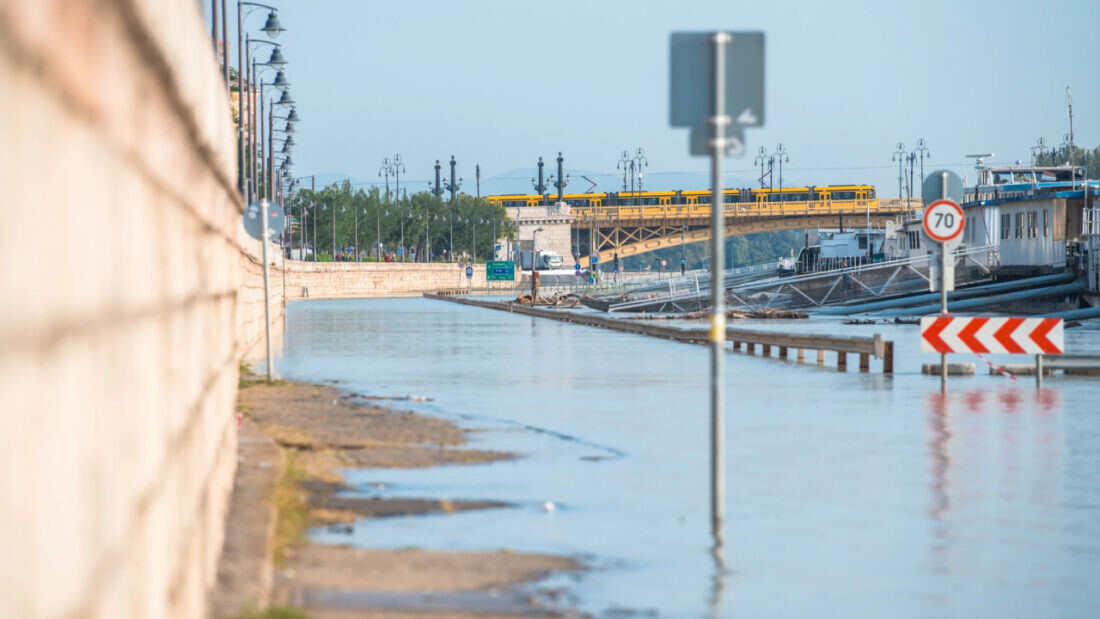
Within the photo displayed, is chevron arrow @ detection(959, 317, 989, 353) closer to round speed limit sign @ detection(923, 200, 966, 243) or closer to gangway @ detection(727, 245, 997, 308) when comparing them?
round speed limit sign @ detection(923, 200, 966, 243)

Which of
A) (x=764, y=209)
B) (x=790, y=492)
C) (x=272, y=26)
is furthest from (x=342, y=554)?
(x=764, y=209)

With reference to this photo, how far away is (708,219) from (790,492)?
423 ft

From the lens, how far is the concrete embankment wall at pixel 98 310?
8.43 feet

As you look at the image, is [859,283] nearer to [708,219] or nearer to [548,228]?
[708,219]

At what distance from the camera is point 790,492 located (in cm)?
1308

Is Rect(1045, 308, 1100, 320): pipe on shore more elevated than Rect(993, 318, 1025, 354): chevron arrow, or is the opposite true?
Rect(993, 318, 1025, 354): chevron arrow

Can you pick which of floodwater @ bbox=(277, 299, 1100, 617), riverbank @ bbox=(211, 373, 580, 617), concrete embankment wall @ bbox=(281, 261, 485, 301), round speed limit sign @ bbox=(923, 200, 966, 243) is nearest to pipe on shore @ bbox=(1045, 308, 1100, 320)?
floodwater @ bbox=(277, 299, 1100, 617)

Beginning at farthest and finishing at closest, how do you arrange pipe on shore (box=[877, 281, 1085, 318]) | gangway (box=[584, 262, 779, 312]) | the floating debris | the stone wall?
the stone wall < gangway (box=[584, 262, 779, 312]) < the floating debris < pipe on shore (box=[877, 281, 1085, 318])

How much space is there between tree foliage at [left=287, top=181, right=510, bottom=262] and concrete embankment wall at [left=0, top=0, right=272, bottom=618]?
127235 millimetres

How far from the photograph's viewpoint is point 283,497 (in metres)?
11.9

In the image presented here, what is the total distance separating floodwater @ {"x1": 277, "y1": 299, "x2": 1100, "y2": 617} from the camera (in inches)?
348

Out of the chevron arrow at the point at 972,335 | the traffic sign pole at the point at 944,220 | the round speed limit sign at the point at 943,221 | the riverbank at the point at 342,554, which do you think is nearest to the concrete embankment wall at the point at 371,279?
the chevron arrow at the point at 972,335

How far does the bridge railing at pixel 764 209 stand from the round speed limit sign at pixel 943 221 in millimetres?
117004

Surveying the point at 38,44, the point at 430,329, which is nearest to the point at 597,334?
the point at 430,329
